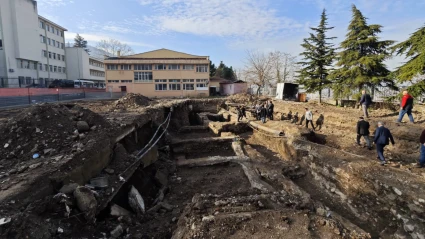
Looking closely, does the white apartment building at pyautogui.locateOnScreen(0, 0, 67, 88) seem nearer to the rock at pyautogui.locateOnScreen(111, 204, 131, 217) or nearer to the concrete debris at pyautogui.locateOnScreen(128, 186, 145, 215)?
the concrete debris at pyautogui.locateOnScreen(128, 186, 145, 215)

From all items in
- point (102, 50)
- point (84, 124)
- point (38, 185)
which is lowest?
point (38, 185)

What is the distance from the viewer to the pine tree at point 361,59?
16031 millimetres

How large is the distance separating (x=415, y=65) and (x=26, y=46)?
4548cm

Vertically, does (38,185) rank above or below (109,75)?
below

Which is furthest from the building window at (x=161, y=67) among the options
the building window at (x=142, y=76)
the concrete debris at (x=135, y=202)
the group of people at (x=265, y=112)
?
the concrete debris at (x=135, y=202)

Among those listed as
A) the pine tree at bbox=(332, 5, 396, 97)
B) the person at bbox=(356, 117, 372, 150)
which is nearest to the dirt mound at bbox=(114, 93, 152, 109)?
the person at bbox=(356, 117, 372, 150)

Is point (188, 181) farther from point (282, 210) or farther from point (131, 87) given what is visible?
point (131, 87)

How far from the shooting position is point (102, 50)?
2675 inches

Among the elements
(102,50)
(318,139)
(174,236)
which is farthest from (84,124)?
(102,50)

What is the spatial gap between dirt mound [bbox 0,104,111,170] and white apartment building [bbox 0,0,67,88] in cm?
2717

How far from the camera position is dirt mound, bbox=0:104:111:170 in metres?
5.13

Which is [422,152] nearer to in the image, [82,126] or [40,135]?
[82,126]

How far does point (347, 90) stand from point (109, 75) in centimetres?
3144

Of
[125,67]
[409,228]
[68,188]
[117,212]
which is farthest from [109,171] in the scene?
[125,67]
